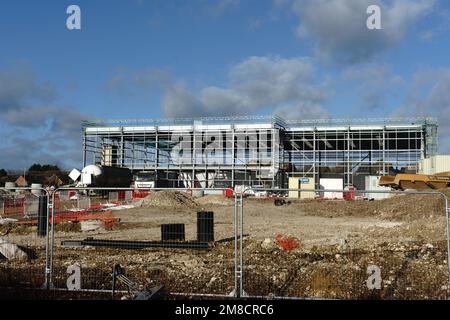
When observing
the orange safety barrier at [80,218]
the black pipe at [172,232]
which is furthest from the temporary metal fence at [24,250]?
the black pipe at [172,232]

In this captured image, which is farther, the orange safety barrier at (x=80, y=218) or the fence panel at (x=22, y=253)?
the orange safety barrier at (x=80, y=218)

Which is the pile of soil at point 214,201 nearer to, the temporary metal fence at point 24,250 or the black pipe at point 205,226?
the temporary metal fence at point 24,250

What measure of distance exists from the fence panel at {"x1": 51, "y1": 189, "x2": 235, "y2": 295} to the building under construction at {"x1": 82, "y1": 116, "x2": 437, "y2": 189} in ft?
108

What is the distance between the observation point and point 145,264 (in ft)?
35.6

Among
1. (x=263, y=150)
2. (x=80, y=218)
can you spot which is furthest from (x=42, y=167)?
(x=80, y=218)

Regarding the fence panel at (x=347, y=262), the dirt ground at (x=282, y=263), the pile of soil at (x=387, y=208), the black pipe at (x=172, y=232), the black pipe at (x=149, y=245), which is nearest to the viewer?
the fence panel at (x=347, y=262)

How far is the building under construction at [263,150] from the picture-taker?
53.8 m

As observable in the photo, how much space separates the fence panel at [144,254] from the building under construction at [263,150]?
32915 mm

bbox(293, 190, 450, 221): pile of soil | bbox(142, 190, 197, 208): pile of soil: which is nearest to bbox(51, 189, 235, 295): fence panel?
bbox(293, 190, 450, 221): pile of soil

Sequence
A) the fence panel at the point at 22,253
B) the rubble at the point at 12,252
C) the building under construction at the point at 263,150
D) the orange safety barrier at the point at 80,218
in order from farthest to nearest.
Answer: the building under construction at the point at 263,150 < the orange safety barrier at the point at 80,218 < the rubble at the point at 12,252 < the fence panel at the point at 22,253

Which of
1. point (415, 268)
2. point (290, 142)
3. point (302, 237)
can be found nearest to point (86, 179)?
point (290, 142)

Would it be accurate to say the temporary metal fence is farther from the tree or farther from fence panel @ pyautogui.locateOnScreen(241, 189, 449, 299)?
the tree

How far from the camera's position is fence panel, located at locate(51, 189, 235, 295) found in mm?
8930

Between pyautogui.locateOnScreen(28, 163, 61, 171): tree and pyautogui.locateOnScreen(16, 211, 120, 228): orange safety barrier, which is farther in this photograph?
pyautogui.locateOnScreen(28, 163, 61, 171): tree
